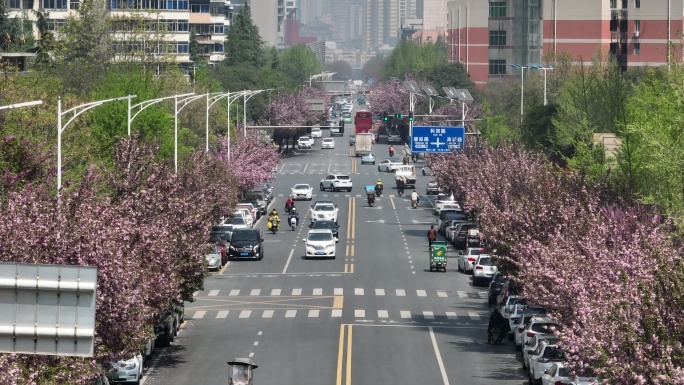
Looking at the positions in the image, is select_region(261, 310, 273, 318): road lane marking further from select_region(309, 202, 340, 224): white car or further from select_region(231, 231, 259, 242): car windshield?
select_region(309, 202, 340, 224): white car

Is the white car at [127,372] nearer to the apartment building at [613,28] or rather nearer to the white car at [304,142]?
the apartment building at [613,28]

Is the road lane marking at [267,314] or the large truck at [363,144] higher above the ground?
the large truck at [363,144]

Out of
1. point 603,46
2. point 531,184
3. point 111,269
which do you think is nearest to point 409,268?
point 531,184

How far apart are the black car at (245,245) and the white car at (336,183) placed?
138 feet

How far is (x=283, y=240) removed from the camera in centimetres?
8375

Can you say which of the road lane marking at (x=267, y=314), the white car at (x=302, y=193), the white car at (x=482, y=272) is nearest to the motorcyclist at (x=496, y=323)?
the road lane marking at (x=267, y=314)

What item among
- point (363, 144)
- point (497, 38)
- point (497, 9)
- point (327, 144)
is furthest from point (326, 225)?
point (497, 38)


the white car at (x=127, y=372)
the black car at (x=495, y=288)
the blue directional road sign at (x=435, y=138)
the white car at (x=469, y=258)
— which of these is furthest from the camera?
the blue directional road sign at (x=435, y=138)

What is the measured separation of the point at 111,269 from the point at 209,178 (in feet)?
143

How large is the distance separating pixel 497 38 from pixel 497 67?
3557mm

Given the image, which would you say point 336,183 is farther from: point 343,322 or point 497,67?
point 497,67

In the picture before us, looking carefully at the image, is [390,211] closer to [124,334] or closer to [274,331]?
[274,331]

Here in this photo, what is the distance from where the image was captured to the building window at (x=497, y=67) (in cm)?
A: 18062

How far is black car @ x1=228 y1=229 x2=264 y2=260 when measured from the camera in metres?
73.9
